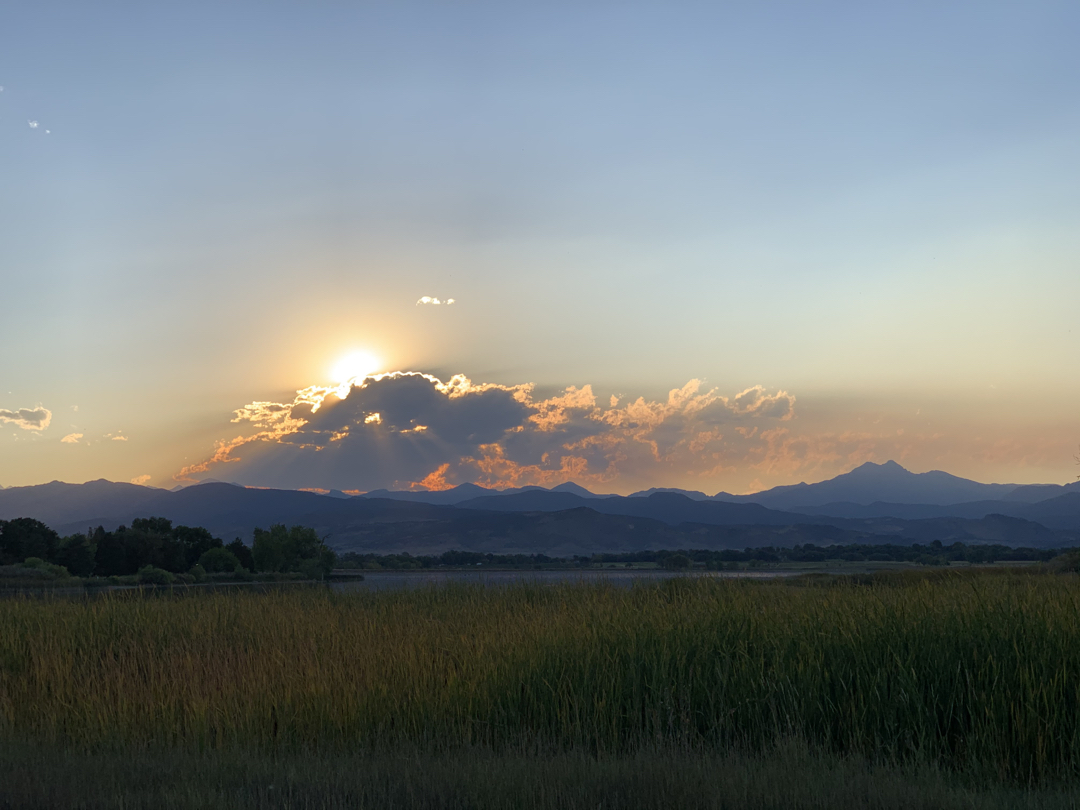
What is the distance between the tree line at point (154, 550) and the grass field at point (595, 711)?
6950cm

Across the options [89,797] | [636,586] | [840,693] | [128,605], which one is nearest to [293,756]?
[89,797]

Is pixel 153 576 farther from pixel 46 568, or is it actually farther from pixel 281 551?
pixel 281 551

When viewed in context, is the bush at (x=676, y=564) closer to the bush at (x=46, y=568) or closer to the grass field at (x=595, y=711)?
the bush at (x=46, y=568)

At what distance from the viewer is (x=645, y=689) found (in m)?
12.2

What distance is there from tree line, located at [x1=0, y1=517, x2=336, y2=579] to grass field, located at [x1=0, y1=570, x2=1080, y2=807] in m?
69.5

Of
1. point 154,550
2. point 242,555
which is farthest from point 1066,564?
point 242,555

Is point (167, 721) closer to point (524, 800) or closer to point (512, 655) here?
point (512, 655)

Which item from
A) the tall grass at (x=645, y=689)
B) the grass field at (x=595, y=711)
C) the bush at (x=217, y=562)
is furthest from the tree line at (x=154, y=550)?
the grass field at (x=595, y=711)

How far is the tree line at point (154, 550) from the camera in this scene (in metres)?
78.8

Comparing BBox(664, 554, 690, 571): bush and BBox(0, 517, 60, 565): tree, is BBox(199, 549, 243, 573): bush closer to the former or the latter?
BBox(0, 517, 60, 565): tree

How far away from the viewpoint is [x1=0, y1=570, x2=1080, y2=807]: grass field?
7.80 metres

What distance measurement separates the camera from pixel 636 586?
2505 cm

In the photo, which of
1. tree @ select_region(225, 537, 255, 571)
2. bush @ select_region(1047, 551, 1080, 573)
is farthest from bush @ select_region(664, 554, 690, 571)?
bush @ select_region(1047, 551, 1080, 573)

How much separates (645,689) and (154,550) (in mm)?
81231
